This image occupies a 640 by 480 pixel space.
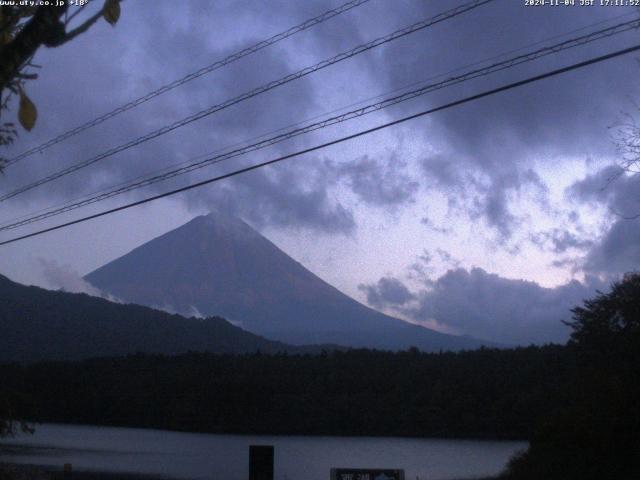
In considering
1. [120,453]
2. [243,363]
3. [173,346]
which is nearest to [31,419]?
[120,453]

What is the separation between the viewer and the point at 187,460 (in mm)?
41688

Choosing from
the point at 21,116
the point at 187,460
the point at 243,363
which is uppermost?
the point at 243,363

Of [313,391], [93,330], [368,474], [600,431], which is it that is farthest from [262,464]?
[93,330]

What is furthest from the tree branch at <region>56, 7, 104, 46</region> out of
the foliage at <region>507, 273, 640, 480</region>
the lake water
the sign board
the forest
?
the forest

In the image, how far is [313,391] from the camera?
7469cm

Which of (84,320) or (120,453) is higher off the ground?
(84,320)

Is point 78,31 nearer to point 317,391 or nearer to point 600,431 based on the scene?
point 600,431

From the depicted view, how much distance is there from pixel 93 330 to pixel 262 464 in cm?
11757

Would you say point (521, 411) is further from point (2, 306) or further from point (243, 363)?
point (2, 306)

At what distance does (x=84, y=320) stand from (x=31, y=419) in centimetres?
11100

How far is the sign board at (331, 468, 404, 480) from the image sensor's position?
14.7 metres

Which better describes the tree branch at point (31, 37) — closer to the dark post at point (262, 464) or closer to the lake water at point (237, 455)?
the dark post at point (262, 464)

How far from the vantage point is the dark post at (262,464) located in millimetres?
15398

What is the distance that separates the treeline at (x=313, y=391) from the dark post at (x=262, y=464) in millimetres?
42211
